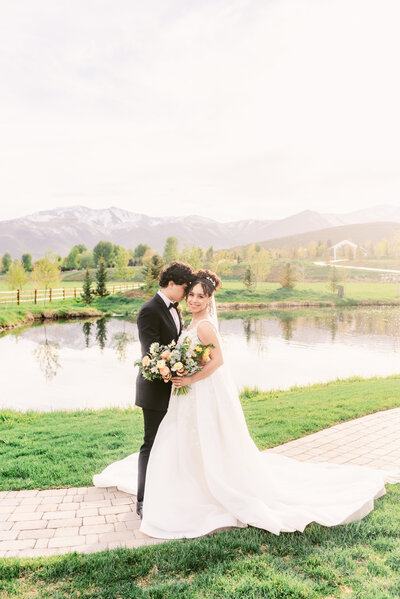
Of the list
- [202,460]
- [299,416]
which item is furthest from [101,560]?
[299,416]

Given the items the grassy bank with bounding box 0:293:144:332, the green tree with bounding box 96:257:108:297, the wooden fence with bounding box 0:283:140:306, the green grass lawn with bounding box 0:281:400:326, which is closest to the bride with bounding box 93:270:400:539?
the grassy bank with bounding box 0:293:144:332

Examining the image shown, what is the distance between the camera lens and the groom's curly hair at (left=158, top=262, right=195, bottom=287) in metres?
4.34

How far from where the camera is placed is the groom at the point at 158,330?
4.32 m

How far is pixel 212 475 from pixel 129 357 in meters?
16.1

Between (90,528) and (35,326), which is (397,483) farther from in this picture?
(35,326)

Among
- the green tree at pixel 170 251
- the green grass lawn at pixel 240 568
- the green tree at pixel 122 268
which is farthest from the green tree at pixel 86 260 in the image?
the green grass lawn at pixel 240 568

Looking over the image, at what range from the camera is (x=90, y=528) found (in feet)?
13.6

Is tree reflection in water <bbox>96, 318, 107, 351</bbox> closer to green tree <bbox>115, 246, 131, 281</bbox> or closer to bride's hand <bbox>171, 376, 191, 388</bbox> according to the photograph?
bride's hand <bbox>171, 376, 191, 388</bbox>

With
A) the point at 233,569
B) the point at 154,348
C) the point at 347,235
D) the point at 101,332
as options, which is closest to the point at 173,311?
the point at 154,348

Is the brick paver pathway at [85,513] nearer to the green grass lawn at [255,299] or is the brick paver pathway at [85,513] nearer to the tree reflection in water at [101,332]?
the tree reflection in water at [101,332]

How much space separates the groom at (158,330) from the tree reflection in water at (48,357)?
466 inches

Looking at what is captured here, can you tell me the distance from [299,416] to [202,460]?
4.09 m

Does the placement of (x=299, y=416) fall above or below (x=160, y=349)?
below

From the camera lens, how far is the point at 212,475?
4316 millimetres
